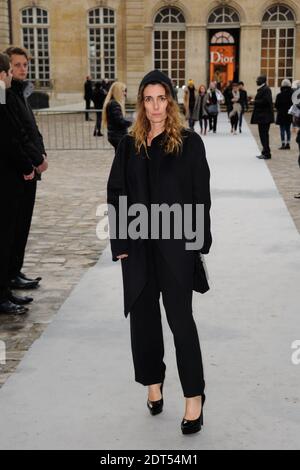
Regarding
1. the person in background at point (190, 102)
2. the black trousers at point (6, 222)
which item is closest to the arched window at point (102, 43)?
the person in background at point (190, 102)

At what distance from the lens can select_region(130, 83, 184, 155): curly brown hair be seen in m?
3.48

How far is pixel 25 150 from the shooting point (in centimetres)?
565

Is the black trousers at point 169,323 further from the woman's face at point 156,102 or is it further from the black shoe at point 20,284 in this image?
the black shoe at point 20,284

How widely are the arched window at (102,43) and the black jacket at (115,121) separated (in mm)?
24603

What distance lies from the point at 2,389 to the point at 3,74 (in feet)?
8.63

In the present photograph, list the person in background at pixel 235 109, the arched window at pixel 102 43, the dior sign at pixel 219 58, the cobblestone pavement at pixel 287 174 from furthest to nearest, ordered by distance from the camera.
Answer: the dior sign at pixel 219 58 → the arched window at pixel 102 43 → the person in background at pixel 235 109 → the cobblestone pavement at pixel 287 174

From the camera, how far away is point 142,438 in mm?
3531

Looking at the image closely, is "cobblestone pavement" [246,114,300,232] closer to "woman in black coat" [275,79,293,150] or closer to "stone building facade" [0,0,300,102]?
"woman in black coat" [275,79,293,150]

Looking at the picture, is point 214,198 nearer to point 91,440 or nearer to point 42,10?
point 91,440

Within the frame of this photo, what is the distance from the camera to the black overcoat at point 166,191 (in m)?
3.50

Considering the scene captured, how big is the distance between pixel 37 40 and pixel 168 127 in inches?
1313

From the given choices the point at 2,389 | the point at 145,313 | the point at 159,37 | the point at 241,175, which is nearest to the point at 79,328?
the point at 2,389

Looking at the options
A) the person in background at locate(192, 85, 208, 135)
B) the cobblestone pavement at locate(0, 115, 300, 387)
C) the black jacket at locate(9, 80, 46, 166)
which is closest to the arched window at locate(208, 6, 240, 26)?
the person in background at locate(192, 85, 208, 135)

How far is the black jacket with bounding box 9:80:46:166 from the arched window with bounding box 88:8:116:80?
97.4 ft
